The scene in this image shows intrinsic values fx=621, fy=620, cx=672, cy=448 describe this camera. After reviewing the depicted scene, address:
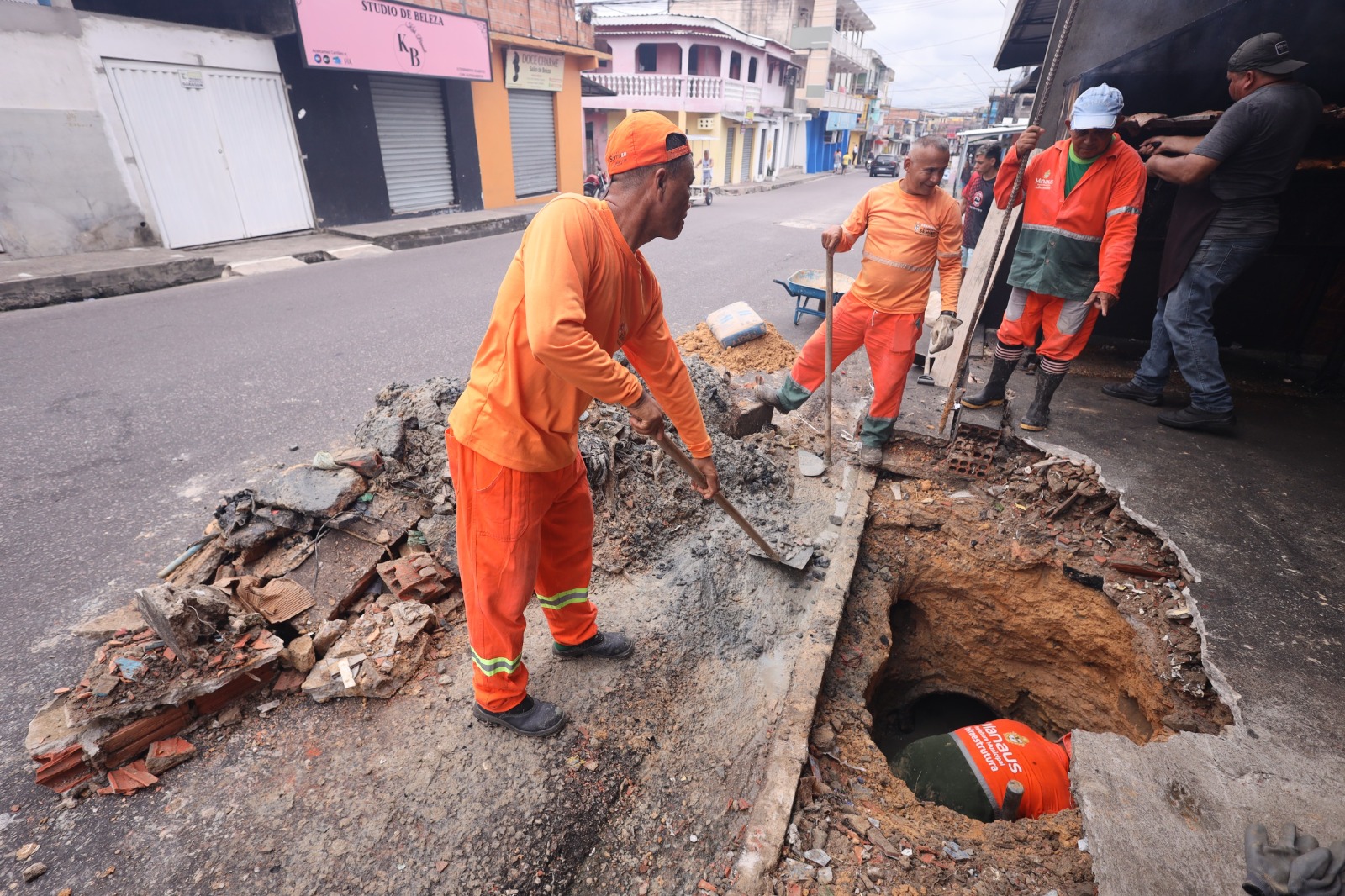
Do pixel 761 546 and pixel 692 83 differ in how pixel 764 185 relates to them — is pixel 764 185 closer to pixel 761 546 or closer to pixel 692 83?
pixel 692 83

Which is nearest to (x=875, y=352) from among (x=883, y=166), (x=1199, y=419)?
(x=1199, y=419)

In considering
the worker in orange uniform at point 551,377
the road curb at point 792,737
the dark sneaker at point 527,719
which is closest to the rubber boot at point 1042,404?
the road curb at point 792,737

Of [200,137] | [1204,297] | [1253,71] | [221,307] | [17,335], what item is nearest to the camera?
[1253,71]

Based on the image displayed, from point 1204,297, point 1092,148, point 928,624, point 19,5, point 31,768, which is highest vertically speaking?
point 19,5

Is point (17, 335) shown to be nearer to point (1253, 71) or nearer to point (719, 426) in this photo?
point (719, 426)

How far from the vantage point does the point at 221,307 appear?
7.52 meters

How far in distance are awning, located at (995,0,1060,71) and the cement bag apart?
433cm

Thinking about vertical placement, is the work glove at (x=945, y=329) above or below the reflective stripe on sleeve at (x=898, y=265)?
Result: below

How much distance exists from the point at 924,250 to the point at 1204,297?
1.72 m

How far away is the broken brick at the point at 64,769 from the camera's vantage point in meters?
2.12

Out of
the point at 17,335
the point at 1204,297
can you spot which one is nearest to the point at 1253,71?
the point at 1204,297

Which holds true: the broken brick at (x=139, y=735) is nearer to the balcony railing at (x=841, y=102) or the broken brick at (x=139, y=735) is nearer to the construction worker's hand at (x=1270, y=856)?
the construction worker's hand at (x=1270, y=856)

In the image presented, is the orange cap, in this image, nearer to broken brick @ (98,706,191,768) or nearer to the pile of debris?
the pile of debris

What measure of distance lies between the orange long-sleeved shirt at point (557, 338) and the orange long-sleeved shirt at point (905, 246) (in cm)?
212
